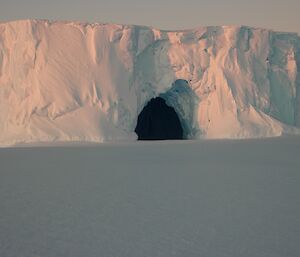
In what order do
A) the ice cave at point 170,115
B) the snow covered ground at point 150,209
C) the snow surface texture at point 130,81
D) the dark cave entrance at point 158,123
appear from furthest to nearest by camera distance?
the dark cave entrance at point 158,123 < the ice cave at point 170,115 < the snow surface texture at point 130,81 < the snow covered ground at point 150,209

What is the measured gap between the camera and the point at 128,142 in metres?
24.4

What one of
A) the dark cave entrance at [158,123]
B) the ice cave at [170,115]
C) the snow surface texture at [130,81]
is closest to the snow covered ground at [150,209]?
the snow surface texture at [130,81]

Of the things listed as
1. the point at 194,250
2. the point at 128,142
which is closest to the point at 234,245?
the point at 194,250

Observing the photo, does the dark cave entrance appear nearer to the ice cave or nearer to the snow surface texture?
the ice cave

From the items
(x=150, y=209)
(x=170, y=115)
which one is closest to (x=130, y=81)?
(x=170, y=115)

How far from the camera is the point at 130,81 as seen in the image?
25.1 meters

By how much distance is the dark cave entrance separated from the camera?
97.8 feet

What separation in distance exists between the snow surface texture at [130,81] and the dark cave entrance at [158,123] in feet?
6.10

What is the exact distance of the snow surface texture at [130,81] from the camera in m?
23.2

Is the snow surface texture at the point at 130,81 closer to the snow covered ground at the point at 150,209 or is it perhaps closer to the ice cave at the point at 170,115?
the ice cave at the point at 170,115

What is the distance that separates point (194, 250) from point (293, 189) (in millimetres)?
5585

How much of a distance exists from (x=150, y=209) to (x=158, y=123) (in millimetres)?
20921

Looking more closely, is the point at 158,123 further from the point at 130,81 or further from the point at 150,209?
the point at 150,209

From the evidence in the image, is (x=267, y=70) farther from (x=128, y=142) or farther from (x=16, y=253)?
(x=16, y=253)
